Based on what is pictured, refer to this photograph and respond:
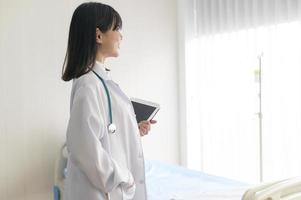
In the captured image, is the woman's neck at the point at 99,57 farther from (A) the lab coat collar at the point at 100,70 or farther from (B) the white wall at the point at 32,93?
(B) the white wall at the point at 32,93

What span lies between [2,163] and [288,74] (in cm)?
185

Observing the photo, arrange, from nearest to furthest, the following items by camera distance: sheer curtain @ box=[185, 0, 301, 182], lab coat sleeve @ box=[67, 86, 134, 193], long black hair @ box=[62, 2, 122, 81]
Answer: lab coat sleeve @ box=[67, 86, 134, 193], long black hair @ box=[62, 2, 122, 81], sheer curtain @ box=[185, 0, 301, 182]

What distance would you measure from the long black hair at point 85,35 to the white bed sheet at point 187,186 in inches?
34.0

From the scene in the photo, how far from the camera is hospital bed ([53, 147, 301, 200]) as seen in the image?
125 centimetres

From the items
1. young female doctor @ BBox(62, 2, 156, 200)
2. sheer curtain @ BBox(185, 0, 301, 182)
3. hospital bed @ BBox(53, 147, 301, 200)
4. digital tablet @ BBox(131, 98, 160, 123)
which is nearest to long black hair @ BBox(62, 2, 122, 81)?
young female doctor @ BBox(62, 2, 156, 200)

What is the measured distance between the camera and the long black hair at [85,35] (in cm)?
113

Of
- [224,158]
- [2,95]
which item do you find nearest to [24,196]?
[2,95]

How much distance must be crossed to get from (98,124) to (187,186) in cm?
104

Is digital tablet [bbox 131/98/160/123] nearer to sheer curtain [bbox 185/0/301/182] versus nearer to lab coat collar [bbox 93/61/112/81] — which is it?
lab coat collar [bbox 93/61/112/81]

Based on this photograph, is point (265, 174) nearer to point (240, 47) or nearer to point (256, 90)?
point (256, 90)

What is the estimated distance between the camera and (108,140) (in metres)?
1.09

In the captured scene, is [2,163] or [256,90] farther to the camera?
[256,90]

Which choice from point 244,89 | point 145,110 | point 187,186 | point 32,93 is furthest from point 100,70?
point 244,89

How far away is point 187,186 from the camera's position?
1.95 m
